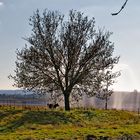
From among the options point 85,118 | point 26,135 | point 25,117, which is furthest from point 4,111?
point 26,135

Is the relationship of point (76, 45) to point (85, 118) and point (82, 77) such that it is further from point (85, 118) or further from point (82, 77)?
point (85, 118)

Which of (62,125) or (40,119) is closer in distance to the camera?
(62,125)

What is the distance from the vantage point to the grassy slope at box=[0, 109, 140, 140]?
29125 millimetres

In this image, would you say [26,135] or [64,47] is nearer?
[26,135]

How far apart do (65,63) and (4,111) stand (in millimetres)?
10195

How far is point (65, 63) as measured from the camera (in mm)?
51938

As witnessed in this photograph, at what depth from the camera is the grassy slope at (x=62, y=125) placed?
2912 cm

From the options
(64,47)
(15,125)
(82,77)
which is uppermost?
(64,47)

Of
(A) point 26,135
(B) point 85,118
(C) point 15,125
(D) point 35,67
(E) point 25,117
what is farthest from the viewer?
(D) point 35,67

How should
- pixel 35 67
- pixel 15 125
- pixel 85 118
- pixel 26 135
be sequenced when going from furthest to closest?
pixel 35 67 < pixel 85 118 < pixel 15 125 < pixel 26 135

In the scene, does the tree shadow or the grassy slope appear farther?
the tree shadow

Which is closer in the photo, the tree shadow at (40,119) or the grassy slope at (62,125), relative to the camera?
the grassy slope at (62,125)

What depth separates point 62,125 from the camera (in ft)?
125

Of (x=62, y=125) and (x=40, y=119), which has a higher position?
(x=40, y=119)
